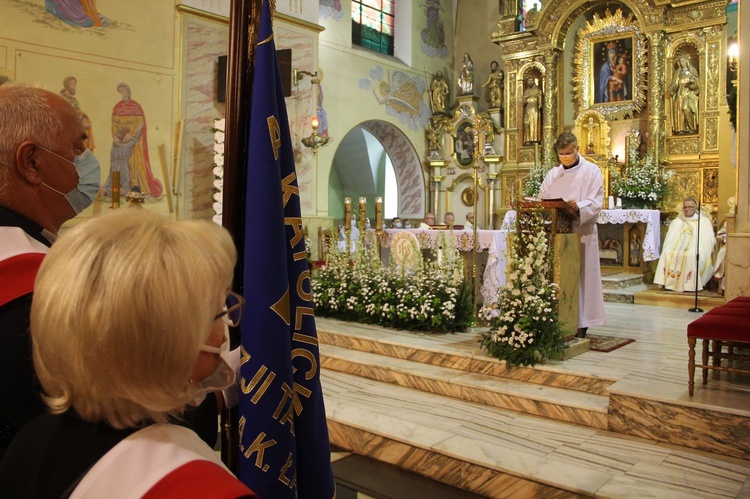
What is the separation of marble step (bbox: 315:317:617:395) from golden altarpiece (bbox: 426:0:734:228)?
14.7 ft

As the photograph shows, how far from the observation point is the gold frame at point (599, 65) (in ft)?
42.0

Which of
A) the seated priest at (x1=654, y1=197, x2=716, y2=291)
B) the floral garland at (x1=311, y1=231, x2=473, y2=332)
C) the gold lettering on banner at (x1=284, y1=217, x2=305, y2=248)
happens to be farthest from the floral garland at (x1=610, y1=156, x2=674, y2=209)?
the gold lettering on banner at (x1=284, y1=217, x2=305, y2=248)

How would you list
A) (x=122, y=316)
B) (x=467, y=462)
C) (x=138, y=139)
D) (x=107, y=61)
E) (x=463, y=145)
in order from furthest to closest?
A: 1. (x=463, y=145)
2. (x=138, y=139)
3. (x=107, y=61)
4. (x=467, y=462)
5. (x=122, y=316)

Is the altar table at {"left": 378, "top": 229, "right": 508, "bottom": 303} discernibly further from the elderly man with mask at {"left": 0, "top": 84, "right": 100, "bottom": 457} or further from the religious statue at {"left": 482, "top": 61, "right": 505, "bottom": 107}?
the religious statue at {"left": 482, "top": 61, "right": 505, "bottom": 107}

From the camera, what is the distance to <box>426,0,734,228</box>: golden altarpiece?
39.6 feet

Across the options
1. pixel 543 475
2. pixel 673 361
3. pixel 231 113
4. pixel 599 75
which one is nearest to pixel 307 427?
pixel 231 113

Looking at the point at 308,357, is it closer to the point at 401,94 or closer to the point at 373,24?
the point at 401,94

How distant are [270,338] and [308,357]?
235mm

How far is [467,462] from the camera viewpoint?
12.2ft

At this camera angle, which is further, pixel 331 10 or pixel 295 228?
Answer: pixel 331 10

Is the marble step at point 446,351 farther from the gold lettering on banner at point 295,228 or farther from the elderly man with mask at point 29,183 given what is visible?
the elderly man with mask at point 29,183

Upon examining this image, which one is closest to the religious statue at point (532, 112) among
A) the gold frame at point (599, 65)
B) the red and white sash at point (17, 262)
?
the gold frame at point (599, 65)

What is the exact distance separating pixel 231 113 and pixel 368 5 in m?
13.9

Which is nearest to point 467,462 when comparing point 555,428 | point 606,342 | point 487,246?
point 555,428
